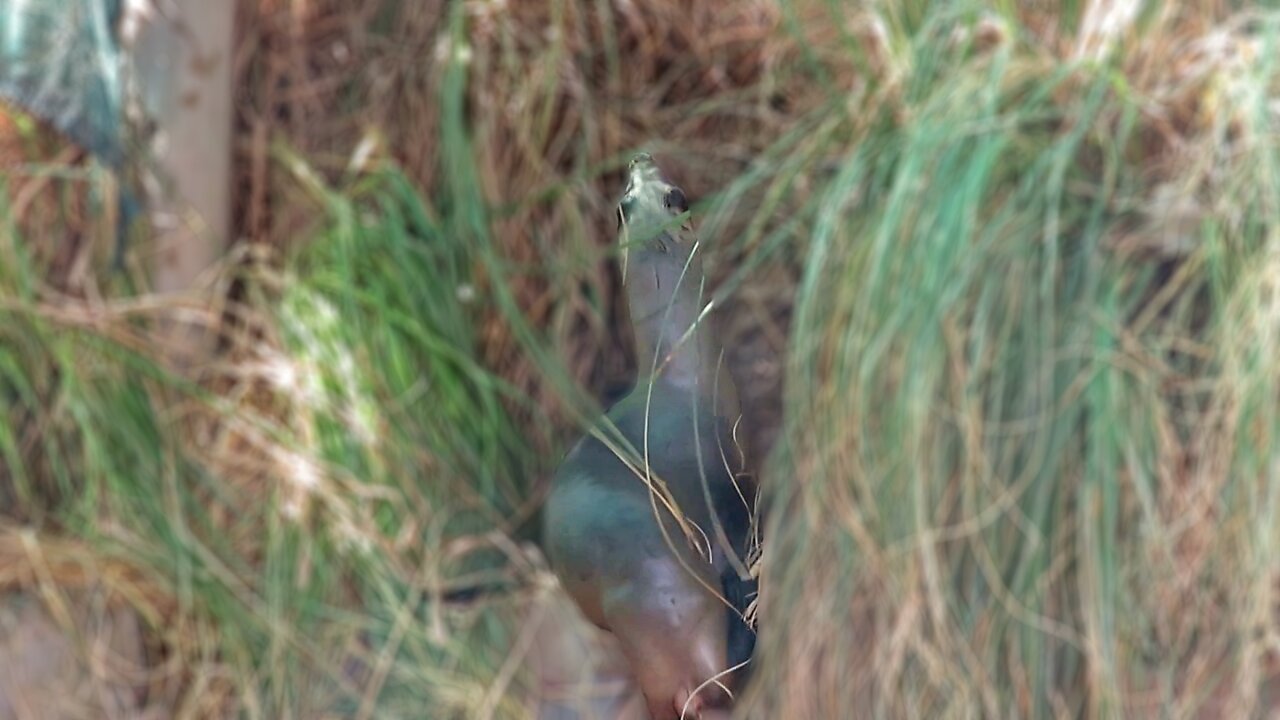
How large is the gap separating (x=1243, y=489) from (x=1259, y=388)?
93 mm

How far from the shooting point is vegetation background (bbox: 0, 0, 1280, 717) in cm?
142

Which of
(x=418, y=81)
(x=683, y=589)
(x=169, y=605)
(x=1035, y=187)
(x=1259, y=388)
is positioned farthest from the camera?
(x=418, y=81)

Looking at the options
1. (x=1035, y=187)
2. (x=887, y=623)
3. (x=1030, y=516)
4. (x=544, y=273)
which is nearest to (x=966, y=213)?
(x=1035, y=187)

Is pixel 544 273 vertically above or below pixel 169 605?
above

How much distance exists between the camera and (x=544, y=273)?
66.9 inches

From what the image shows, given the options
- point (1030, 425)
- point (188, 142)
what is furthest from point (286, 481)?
point (1030, 425)

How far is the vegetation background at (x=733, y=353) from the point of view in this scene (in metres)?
1.42

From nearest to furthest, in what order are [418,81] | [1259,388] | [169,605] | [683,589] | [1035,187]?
[683,589]
[1259,388]
[1035,187]
[169,605]
[418,81]

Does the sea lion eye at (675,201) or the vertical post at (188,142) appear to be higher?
the sea lion eye at (675,201)

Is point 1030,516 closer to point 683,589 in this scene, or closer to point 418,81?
point 418,81

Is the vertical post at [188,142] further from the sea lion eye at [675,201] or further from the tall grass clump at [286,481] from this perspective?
the sea lion eye at [675,201]

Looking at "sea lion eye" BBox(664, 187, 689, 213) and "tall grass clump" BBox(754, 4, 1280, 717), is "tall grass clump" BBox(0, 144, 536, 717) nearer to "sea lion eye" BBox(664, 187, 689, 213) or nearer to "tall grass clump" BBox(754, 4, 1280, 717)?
"tall grass clump" BBox(754, 4, 1280, 717)

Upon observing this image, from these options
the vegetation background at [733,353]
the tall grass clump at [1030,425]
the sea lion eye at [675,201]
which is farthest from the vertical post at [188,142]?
the sea lion eye at [675,201]

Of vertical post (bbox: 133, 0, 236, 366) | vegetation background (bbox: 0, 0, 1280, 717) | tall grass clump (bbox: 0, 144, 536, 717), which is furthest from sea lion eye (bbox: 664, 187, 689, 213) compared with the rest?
vertical post (bbox: 133, 0, 236, 366)
